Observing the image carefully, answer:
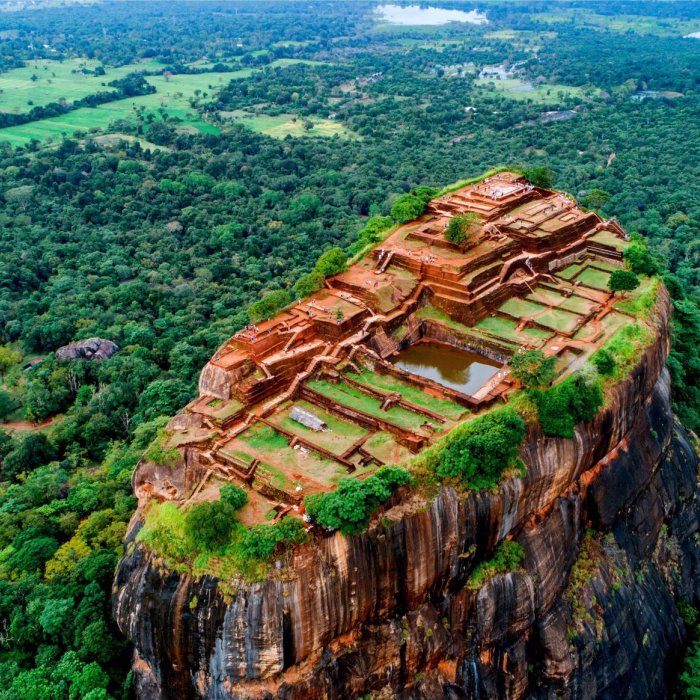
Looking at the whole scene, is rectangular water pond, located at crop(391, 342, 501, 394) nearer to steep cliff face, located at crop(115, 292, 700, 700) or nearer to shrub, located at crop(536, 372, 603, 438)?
shrub, located at crop(536, 372, 603, 438)

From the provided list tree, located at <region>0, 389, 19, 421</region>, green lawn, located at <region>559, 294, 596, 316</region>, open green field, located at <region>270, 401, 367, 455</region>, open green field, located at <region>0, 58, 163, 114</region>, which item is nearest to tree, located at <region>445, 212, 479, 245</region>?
green lawn, located at <region>559, 294, 596, 316</region>

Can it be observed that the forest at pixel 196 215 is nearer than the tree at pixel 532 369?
No

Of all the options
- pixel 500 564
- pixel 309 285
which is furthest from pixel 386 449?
pixel 309 285

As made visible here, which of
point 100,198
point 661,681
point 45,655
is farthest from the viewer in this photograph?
point 100,198

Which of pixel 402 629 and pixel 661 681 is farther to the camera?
pixel 661 681

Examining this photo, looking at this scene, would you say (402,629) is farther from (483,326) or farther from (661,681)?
(483,326)

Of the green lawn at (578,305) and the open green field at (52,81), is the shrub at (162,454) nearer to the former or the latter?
the green lawn at (578,305)

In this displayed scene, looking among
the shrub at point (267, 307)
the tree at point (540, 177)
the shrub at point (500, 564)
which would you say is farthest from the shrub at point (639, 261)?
the shrub at point (267, 307)

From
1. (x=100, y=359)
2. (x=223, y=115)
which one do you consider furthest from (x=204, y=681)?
(x=223, y=115)
